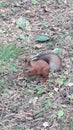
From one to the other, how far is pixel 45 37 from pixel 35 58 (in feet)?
1.86

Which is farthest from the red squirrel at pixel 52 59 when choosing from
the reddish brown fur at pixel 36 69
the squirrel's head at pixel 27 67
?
the squirrel's head at pixel 27 67

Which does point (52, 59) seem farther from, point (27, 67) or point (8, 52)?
point (8, 52)

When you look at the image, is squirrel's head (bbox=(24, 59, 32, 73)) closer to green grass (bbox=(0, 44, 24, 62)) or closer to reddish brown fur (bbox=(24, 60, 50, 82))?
reddish brown fur (bbox=(24, 60, 50, 82))

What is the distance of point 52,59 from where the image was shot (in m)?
4.55

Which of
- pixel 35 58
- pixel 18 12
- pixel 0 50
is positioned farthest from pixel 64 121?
pixel 18 12

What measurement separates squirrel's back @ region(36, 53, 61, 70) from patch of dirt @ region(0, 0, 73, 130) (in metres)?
0.09

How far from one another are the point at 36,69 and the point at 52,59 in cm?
27

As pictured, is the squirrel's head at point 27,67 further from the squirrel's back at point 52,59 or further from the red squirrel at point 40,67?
the squirrel's back at point 52,59

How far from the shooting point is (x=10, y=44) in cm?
493

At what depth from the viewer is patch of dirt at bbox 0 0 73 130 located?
3910 millimetres

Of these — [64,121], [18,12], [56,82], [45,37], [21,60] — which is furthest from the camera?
[18,12]

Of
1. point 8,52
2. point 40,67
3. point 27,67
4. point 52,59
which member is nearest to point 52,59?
point 52,59

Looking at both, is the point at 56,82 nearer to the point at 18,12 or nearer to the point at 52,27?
the point at 52,27

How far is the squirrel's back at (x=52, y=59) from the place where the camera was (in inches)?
177
